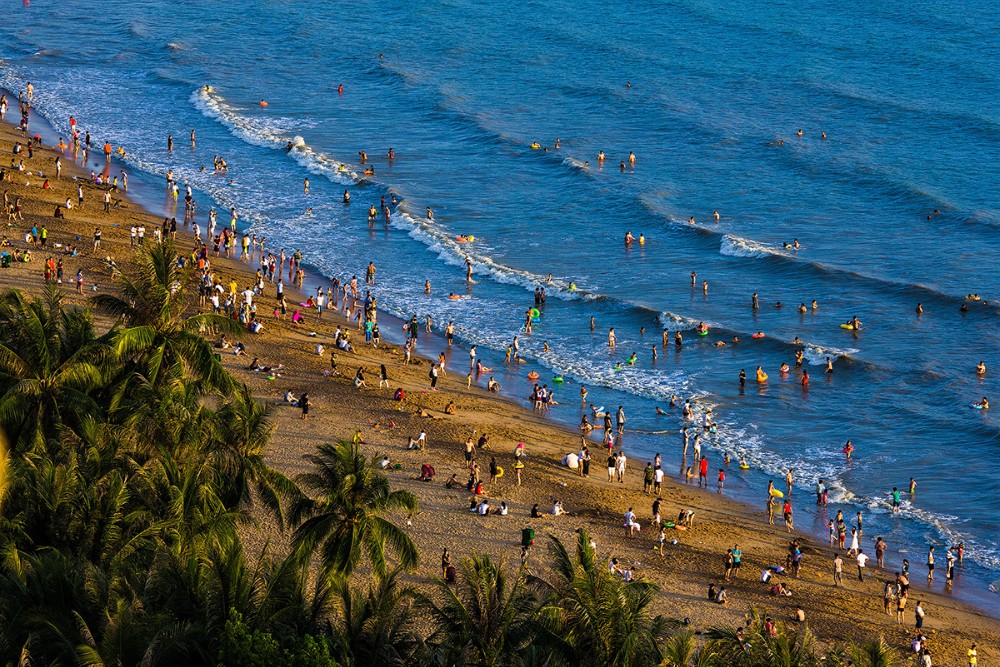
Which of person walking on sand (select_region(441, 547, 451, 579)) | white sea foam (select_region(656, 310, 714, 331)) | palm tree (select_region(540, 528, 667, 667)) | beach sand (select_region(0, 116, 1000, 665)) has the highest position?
palm tree (select_region(540, 528, 667, 667))

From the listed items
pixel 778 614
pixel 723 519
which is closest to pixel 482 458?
pixel 723 519

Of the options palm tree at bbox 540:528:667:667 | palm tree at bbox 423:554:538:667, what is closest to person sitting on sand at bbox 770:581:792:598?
palm tree at bbox 540:528:667:667

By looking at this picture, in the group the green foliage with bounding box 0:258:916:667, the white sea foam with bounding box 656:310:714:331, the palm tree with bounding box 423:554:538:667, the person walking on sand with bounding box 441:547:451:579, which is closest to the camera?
the green foliage with bounding box 0:258:916:667

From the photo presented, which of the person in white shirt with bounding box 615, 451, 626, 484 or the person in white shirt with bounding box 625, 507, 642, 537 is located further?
the person in white shirt with bounding box 615, 451, 626, 484

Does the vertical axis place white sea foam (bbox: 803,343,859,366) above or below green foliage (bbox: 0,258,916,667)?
below

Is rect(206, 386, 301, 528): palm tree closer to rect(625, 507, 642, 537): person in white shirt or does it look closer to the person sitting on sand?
rect(625, 507, 642, 537): person in white shirt

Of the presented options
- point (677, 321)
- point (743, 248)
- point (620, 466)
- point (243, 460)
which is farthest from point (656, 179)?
point (243, 460)

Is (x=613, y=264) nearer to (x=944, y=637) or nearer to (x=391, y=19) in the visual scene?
(x=944, y=637)

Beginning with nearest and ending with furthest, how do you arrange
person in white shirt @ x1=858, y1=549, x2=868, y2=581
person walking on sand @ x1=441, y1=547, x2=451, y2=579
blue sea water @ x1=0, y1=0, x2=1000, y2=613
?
person walking on sand @ x1=441, y1=547, x2=451, y2=579, person in white shirt @ x1=858, y1=549, x2=868, y2=581, blue sea water @ x1=0, y1=0, x2=1000, y2=613

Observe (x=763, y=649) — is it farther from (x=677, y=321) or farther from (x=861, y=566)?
(x=677, y=321)
